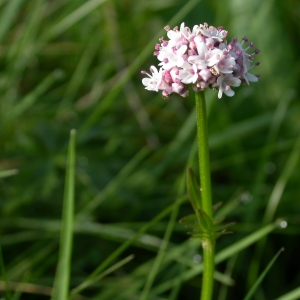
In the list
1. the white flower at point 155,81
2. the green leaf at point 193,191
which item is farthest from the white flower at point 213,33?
the green leaf at point 193,191

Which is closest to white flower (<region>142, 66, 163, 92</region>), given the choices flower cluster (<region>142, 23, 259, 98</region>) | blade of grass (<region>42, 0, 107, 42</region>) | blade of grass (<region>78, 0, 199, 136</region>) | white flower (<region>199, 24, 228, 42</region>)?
flower cluster (<region>142, 23, 259, 98</region>)

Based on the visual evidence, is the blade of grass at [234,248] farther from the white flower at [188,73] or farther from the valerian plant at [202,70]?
the white flower at [188,73]

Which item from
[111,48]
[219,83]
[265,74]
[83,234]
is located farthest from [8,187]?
[265,74]

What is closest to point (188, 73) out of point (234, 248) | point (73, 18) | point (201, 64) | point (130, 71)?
point (201, 64)

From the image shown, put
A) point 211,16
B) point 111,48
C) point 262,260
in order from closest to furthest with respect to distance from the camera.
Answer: point 262,260 → point 111,48 → point 211,16

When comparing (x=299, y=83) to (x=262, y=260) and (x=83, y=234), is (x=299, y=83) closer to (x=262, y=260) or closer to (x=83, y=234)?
(x=262, y=260)

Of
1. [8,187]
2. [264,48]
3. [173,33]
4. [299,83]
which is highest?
[264,48]
